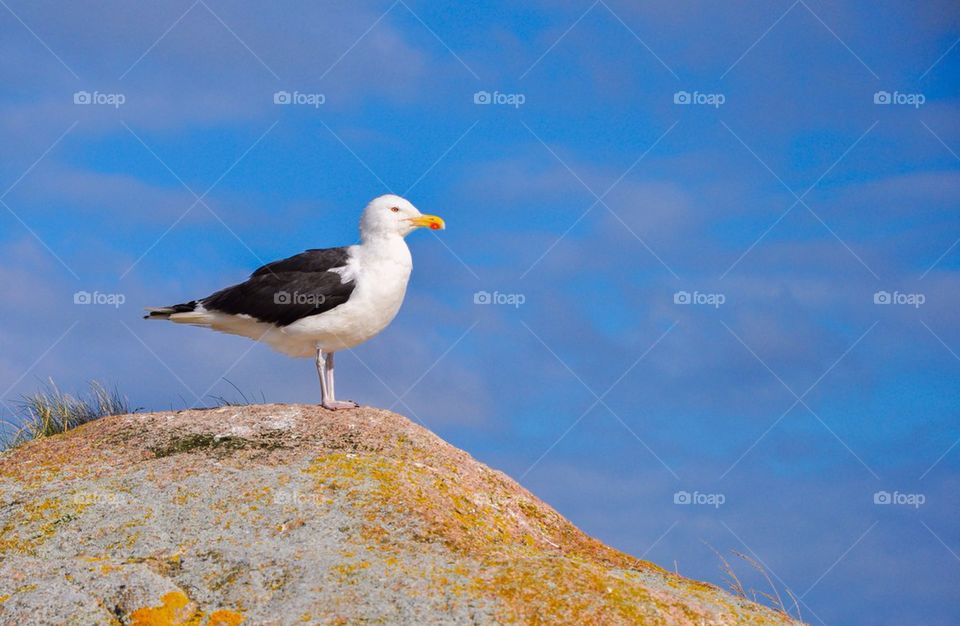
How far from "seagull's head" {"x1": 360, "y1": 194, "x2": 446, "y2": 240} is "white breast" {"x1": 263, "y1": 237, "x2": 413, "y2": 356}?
0.15 m

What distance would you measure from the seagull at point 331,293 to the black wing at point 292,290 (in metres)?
0.01

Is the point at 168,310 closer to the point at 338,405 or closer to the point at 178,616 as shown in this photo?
the point at 338,405

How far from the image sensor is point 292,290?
13648mm

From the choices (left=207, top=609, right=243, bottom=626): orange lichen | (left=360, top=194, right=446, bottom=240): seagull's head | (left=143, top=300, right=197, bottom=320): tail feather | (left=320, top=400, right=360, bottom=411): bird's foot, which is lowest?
(left=207, top=609, right=243, bottom=626): orange lichen

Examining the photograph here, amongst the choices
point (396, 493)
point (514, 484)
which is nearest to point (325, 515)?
point (396, 493)

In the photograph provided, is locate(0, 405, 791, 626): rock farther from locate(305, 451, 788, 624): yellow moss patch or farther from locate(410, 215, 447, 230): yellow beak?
locate(410, 215, 447, 230): yellow beak

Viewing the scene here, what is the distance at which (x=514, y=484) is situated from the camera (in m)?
11.2

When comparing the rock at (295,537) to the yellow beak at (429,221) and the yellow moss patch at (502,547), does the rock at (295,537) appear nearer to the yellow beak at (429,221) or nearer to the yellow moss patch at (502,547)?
the yellow moss patch at (502,547)

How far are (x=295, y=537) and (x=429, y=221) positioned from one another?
6.51m

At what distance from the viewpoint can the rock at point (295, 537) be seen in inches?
290

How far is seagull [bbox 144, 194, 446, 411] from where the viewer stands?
44.1 ft

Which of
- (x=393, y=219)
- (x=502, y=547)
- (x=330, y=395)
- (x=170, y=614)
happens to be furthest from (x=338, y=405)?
(x=170, y=614)

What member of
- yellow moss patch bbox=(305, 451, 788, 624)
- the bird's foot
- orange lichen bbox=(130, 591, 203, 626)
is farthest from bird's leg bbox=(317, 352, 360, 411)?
orange lichen bbox=(130, 591, 203, 626)

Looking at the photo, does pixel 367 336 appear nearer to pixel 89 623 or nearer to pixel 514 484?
pixel 514 484
